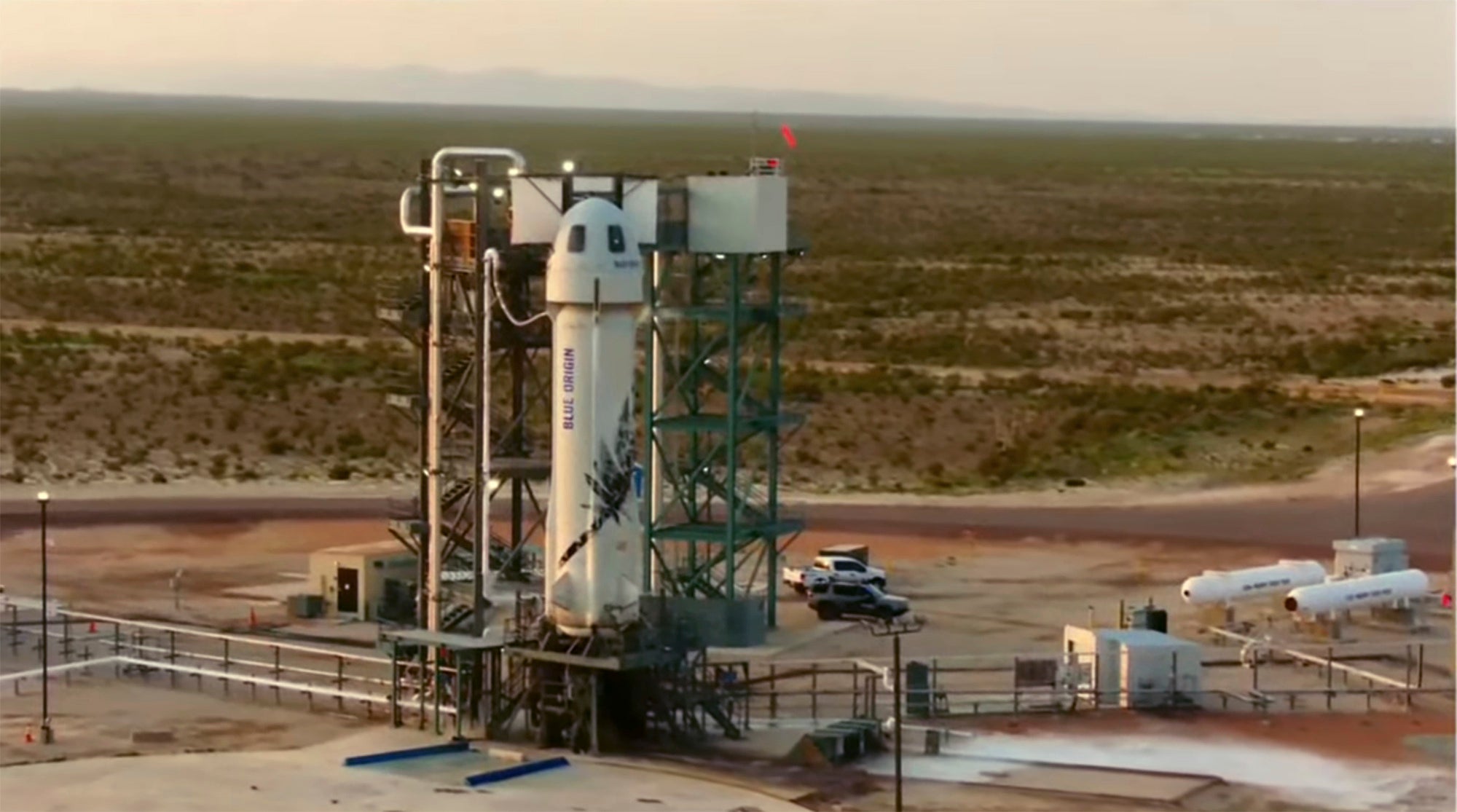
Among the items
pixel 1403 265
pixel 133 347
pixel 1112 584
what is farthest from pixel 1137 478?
pixel 1403 265

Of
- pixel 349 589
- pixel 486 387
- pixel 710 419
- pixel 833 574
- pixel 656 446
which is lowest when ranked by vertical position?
pixel 349 589

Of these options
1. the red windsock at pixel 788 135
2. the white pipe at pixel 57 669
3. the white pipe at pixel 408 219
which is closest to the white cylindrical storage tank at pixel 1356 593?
the red windsock at pixel 788 135

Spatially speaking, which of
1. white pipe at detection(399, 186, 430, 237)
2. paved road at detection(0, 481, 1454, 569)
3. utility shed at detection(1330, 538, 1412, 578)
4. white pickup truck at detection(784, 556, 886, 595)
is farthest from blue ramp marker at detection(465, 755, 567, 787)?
paved road at detection(0, 481, 1454, 569)

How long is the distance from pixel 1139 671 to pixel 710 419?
→ 30.2 feet

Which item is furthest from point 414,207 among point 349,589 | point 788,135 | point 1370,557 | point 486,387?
point 1370,557

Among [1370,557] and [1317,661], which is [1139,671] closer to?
[1317,661]

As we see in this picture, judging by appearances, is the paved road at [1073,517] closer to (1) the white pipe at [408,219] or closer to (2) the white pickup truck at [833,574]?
(2) the white pickup truck at [833,574]

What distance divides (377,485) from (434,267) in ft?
89.0

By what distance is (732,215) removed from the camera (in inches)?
1918

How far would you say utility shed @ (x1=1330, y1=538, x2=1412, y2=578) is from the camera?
57594mm

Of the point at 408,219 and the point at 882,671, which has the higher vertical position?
the point at 408,219

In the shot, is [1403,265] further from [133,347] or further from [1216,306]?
[133,347]

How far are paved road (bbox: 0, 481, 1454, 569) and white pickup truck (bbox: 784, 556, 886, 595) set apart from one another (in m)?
8.87

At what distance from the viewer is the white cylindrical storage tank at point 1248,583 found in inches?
2157
